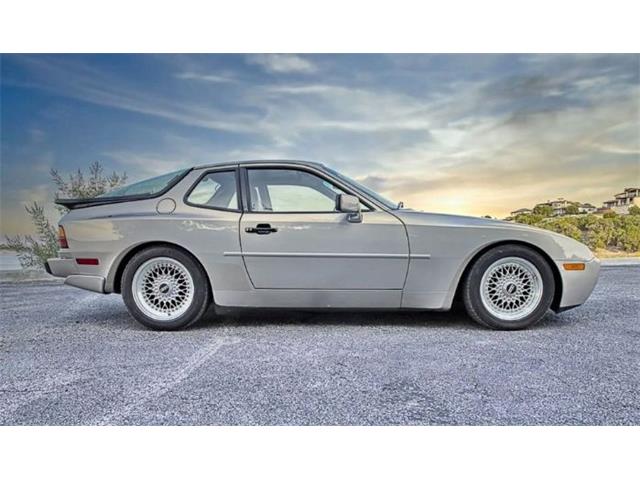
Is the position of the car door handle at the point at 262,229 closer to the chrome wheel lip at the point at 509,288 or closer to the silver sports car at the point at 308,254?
the silver sports car at the point at 308,254

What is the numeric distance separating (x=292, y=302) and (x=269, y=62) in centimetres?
505

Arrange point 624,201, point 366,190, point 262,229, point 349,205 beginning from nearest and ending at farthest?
point 349,205 → point 262,229 → point 366,190 → point 624,201

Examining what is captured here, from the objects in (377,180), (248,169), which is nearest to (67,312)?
(248,169)

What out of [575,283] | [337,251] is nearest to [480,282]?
[575,283]

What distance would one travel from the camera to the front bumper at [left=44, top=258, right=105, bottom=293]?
3.31 metres

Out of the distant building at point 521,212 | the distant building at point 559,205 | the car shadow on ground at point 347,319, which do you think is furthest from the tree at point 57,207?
the distant building at point 559,205

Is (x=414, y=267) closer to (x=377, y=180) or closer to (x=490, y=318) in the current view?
(x=490, y=318)

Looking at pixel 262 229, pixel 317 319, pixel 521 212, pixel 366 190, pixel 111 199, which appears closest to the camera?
pixel 262 229

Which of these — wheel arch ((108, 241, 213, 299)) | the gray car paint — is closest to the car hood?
the gray car paint

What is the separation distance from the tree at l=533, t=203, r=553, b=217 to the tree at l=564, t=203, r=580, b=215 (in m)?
0.35

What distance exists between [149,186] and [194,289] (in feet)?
3.09

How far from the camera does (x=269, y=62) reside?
6.93 meters

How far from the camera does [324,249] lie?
3.15m

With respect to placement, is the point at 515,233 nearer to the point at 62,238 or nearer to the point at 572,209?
the point at 62,238
